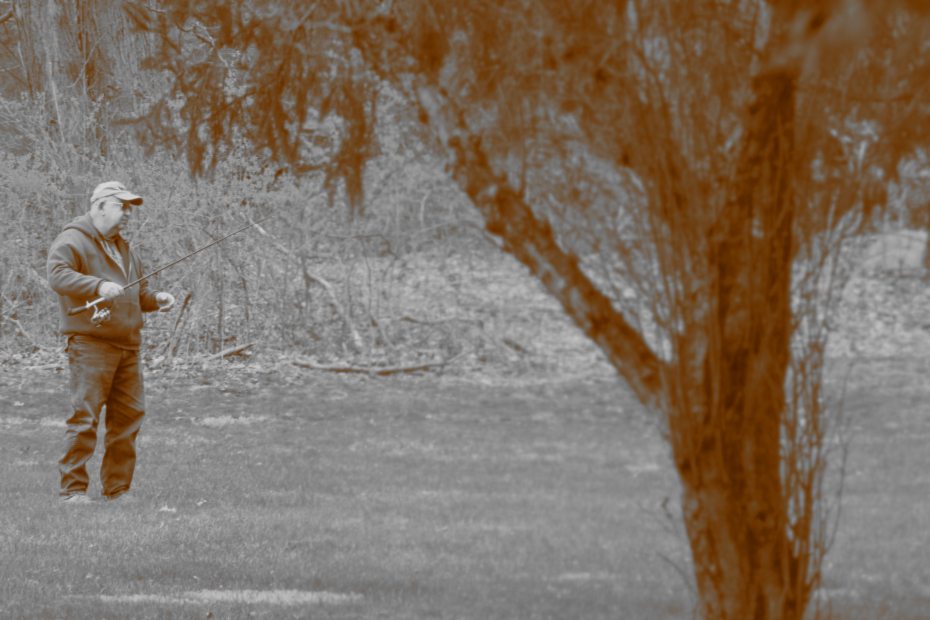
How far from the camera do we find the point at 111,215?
6004mm

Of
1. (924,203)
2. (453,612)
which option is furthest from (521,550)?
(924,203)

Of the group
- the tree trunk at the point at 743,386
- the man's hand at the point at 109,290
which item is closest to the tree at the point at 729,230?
the tree trunk at the point at 743,386

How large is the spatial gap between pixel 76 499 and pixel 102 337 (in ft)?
3.30

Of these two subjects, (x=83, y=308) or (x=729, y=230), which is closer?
(x=729, y=230)

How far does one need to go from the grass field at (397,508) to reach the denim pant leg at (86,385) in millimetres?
407

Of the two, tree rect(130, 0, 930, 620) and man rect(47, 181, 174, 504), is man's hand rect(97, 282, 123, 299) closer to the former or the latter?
man rect(47, 181, 174, 504)

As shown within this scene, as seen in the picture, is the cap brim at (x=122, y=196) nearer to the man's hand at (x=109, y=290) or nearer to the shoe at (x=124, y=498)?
the man's hand at (x=109, y=290)

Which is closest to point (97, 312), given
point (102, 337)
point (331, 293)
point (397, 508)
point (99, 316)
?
point (99, 316)

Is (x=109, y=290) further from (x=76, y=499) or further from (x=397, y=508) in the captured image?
(x=397, y=508)

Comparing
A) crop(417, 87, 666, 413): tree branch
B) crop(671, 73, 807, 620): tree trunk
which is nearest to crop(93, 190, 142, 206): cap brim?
crop(417, 87, 666, 413): tree branch

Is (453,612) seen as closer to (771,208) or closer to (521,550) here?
(521,550)

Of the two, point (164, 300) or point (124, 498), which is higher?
point (164, 300)

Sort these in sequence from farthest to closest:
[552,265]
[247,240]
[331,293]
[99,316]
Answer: [331,293] → [247,240] → [99,316] → [552,265]

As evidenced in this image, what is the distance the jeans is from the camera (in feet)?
19.3
